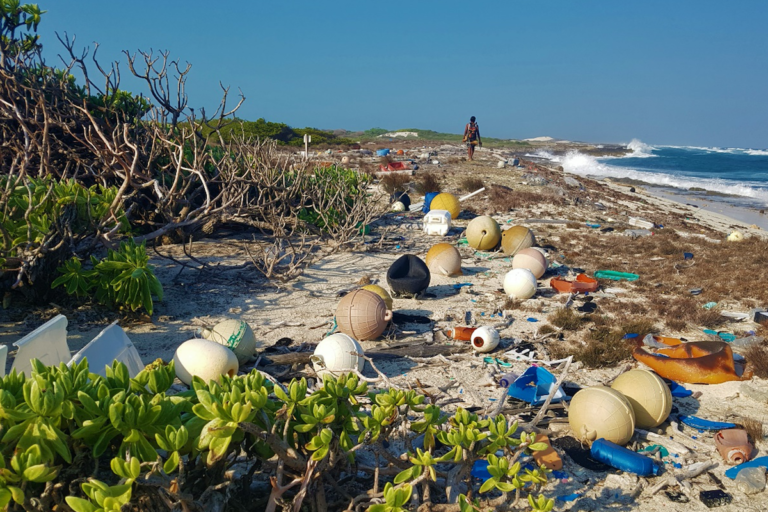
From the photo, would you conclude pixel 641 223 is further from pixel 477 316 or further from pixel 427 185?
pixel 477 316

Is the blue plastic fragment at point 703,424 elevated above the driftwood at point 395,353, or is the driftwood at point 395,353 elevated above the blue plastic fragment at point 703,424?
the driftwood at point 395,353

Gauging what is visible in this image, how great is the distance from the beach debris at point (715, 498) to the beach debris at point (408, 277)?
4878 mm

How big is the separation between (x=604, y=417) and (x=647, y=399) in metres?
0.60

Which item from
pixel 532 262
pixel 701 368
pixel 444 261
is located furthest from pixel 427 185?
pixel 701 368

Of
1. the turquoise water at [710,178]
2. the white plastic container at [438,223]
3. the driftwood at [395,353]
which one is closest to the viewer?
the driftwood at [395,353]

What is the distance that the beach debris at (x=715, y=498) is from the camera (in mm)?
3602

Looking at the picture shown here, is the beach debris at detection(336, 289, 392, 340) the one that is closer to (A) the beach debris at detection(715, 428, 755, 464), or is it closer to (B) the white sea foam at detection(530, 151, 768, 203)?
(A) the beach debris at detection(715, 428, 755, 464)

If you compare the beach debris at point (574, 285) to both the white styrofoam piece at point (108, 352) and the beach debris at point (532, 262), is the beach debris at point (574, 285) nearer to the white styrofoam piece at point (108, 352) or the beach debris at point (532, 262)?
the beach debris at point (532, 262)

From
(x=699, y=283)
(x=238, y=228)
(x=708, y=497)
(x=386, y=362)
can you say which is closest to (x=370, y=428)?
(x=708, y=497)

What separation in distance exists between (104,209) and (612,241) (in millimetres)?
11468

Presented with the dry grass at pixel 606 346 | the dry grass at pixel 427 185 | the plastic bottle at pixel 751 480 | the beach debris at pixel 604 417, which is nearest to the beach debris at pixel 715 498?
the plastic bottle at pixel 751 480

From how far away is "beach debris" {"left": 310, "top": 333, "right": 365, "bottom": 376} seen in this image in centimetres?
509

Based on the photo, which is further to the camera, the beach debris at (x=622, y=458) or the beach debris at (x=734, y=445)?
the beach debris at (x=734, y=445)

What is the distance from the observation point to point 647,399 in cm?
451
